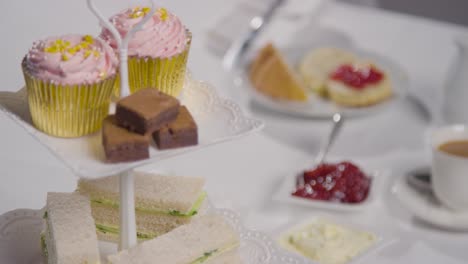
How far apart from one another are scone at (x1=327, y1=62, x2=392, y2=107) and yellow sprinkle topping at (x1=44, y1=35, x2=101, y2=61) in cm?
121

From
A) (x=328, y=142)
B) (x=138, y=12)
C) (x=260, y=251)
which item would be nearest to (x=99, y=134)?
(x=138, y=12)

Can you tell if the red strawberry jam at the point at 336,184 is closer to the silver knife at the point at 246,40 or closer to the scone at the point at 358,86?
the scone at the point at 358,86

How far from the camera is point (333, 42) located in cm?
238

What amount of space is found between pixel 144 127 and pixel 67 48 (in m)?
0.13

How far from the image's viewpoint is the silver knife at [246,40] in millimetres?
2201

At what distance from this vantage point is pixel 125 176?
3.09ft

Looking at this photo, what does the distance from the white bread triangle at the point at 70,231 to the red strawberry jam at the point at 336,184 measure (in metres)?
0.68

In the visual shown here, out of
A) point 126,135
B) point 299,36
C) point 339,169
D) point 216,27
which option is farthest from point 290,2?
point 126,135

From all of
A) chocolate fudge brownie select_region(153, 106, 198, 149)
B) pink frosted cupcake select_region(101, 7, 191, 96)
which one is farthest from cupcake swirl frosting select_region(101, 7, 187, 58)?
chocolate fudge brownie select_region(153, 106, 198, 149)

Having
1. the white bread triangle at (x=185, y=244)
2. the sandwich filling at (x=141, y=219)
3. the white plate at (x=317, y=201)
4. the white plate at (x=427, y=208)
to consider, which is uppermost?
the white bread triangle at (x=185, y=244)

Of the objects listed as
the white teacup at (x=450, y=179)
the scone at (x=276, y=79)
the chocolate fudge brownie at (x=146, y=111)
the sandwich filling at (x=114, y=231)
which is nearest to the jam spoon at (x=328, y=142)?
the scone at (x=276, y=79)

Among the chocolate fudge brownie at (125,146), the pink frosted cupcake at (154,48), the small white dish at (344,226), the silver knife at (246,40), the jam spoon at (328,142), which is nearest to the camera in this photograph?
the chocolate fudge brownie at (125,146)

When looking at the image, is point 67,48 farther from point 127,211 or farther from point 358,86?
point 358,86

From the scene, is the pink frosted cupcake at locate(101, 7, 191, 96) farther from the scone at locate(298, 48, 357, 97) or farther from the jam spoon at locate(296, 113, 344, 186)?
the scone at locate(298, 48, 357, 97)
